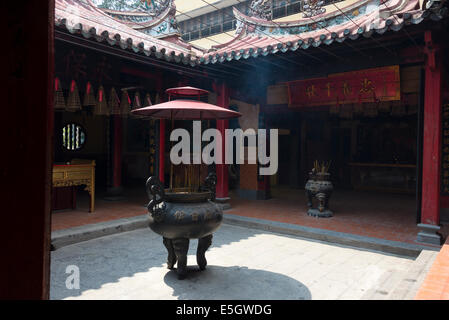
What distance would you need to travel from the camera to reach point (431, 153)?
507cm

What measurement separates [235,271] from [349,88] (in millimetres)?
4385

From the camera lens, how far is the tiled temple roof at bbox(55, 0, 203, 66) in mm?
4871

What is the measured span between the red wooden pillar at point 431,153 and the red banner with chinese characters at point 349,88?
0.75m

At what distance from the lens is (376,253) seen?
4.80 m

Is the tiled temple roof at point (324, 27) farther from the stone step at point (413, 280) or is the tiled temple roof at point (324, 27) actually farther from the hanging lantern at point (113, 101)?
the stone step at point (413, 280)

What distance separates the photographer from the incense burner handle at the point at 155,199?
363cm

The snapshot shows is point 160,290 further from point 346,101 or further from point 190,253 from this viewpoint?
point 346,101

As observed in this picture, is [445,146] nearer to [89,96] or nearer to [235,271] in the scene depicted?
[235,271]

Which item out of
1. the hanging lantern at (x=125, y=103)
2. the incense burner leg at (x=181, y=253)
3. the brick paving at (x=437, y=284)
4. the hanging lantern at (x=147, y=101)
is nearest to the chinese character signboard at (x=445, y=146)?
the brick paving at (x=437, y=284)

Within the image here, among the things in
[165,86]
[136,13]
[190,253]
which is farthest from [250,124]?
[190,253]

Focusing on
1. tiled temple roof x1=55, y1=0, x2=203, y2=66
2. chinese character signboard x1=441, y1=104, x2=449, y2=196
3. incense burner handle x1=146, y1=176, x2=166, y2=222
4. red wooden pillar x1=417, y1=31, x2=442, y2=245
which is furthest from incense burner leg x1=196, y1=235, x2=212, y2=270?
chinese character signboard x1=441, y1=104, x2=449, y2=196

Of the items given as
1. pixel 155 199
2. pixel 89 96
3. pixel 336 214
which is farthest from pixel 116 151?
pixel 336 214

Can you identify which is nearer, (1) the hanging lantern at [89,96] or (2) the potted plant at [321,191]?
(1) the hanging lantern at [89,96]

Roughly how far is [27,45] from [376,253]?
504cm
